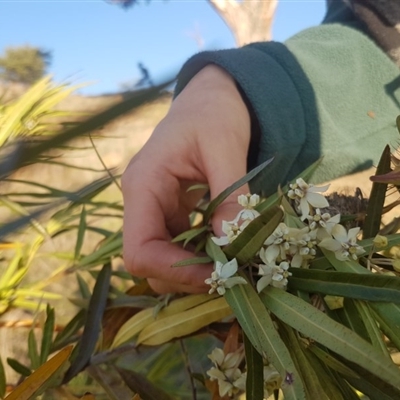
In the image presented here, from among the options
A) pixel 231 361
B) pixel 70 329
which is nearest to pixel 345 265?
pixel 231 361

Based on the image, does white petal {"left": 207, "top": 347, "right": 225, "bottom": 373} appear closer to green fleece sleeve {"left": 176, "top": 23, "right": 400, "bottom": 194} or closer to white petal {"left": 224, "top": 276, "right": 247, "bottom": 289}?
white petal {"left": 224, "top": 276, "right": 247, "bottom": 289}

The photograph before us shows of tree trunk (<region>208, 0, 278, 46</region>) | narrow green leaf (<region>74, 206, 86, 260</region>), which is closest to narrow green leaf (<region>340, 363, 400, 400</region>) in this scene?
narrow green leaf (<region>74, 206, 86, 260</region>)

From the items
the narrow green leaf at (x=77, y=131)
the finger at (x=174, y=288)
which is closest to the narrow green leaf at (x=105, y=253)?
the finger at (x=174, y=288)

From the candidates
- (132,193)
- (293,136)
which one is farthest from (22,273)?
(293,136)

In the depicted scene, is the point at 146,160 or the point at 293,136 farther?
the point at 293,136

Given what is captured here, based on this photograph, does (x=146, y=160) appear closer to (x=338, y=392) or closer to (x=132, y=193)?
(x=132, y=193)

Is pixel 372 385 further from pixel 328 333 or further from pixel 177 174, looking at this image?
pixel 177 174

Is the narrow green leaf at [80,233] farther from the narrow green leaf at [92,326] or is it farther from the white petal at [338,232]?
the white petal at [338,232]
